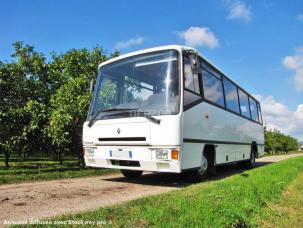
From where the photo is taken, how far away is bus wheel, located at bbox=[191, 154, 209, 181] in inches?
394

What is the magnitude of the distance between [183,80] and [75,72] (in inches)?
983

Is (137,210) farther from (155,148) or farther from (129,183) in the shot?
(129,183)

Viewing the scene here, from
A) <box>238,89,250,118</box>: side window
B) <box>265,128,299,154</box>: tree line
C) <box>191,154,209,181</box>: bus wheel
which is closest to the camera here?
<box>191,154,209,181</box>: bus wheel

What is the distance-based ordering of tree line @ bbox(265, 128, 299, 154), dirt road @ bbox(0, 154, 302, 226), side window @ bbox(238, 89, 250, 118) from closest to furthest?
1. dirt road @ bbox(0, 154, 302, 226)
2. side window @ bbox(238, 89, 250, 118)
3. tree line @ bbox(265, 128, 299, 154)

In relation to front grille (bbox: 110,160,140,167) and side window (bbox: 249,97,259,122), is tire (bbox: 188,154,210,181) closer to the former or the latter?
front grille (bbox: 110,160,140,167)

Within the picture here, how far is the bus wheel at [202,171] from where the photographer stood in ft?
32.8

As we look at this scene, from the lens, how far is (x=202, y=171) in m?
10.3

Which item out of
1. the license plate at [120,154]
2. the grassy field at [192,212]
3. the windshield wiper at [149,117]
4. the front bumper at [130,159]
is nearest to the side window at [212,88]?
the windshield wiper at [149,117]

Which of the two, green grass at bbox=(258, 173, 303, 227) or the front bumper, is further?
the front bumper

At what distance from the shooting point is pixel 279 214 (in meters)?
5.99

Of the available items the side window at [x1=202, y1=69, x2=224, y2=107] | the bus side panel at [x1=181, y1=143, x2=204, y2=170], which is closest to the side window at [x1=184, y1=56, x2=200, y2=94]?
the side window at [x1=202, y1=69, x2=224, y2=107]

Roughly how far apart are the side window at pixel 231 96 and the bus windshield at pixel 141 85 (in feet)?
14.8

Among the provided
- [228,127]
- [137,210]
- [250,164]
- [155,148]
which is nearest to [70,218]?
[137,210]

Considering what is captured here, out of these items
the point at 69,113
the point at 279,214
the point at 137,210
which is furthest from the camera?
the point at 69,113
